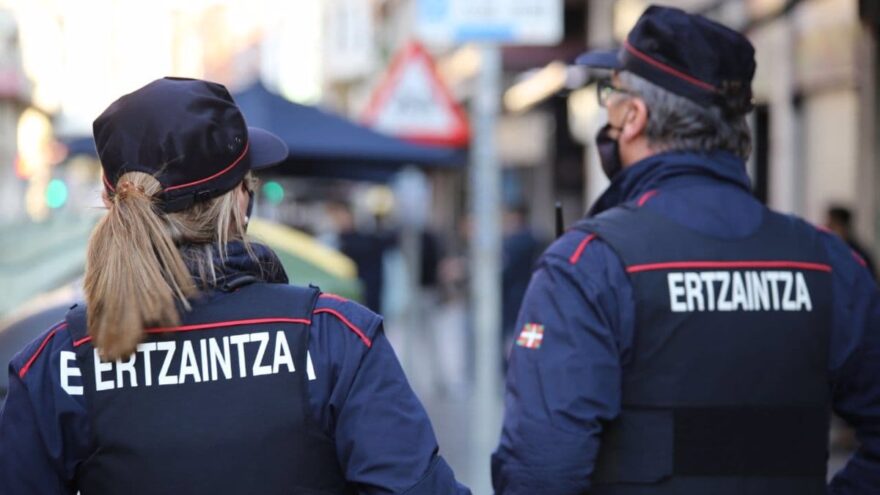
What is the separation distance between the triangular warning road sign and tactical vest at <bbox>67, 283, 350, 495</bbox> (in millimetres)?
8158

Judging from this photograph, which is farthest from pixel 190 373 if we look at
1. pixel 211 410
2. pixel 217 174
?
pixel 217 174

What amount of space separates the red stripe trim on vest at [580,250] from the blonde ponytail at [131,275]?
88 cm

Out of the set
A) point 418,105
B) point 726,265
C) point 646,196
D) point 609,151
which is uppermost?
point 418,105

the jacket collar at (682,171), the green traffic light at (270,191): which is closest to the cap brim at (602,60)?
the jacket collar at (682,171)

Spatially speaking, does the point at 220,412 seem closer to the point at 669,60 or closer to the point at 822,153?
the point at 669,60

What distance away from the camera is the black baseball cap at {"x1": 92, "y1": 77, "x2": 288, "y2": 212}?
241 cm

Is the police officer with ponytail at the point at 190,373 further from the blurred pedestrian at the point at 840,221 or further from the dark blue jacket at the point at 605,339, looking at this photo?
the blurred pedestrian at the point at 840,221

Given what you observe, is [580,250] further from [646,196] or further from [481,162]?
[481,162]

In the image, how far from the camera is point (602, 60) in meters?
3.24

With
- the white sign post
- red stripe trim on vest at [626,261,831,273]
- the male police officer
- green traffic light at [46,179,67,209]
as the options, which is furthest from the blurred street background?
green traffic light at [46,179,67,209]

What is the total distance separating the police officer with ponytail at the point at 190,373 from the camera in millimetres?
2334

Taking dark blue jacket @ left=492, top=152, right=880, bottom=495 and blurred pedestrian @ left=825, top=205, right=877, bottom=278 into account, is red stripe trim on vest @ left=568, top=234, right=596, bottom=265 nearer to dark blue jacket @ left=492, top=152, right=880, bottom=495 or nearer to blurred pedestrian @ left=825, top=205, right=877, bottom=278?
dark blue jacket @ left=492, top=152, right=880, bottom=495

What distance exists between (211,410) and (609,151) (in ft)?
4.15

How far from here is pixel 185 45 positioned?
136000mm
